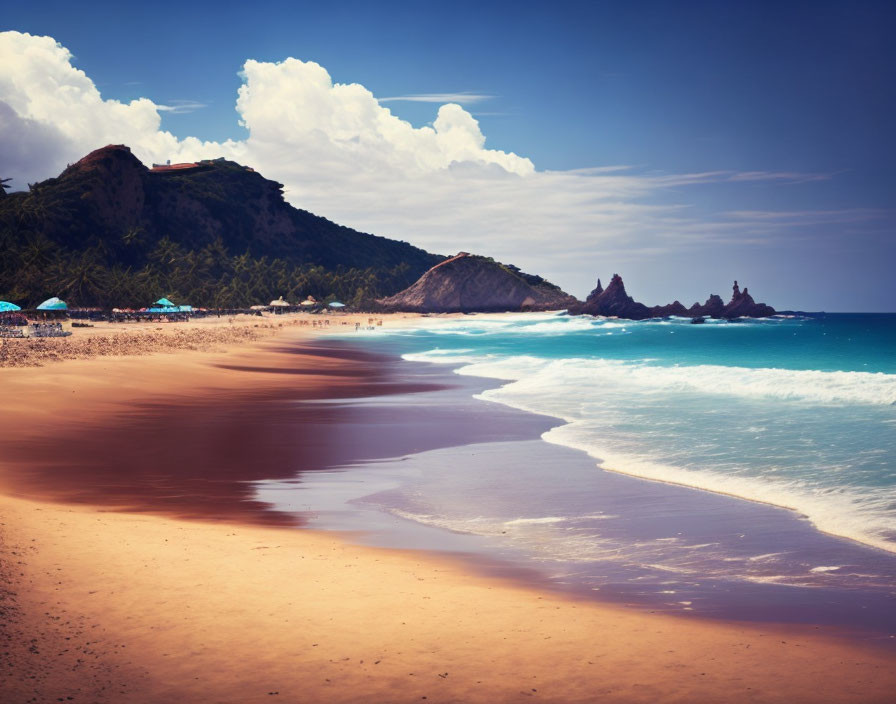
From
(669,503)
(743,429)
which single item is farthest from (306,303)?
(669,503)

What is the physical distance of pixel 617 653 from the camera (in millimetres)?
7242

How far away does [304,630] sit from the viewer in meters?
7.55

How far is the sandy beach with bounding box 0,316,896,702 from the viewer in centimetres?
646

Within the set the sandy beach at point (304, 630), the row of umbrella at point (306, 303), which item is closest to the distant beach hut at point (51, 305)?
the sandy beach at point (304, 630)

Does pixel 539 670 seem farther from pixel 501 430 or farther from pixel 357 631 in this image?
pixel 501 430

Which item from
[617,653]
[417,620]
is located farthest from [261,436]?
[617,653]

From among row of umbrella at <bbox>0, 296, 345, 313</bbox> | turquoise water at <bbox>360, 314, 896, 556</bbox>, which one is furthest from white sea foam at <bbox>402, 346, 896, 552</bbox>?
row of umbrella at <bbox>0, 296, 345, 313</bbox>

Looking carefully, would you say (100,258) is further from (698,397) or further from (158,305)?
(698,397)

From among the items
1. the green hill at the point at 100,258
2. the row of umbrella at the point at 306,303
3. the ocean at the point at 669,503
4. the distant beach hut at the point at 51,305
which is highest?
the green hill at the point at 100,258

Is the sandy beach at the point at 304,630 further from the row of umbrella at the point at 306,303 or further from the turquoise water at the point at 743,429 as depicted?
the row of umbrella at the point at 306,303

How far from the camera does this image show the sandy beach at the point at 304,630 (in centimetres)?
646

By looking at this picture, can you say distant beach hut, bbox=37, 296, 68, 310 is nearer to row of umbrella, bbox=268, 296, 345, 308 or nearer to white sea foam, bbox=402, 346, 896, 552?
white sea foam, bbox=402, 346, 896, 552

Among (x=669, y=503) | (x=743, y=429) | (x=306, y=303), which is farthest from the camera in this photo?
(x=306, y=303)

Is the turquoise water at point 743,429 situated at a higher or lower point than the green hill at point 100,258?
lower
